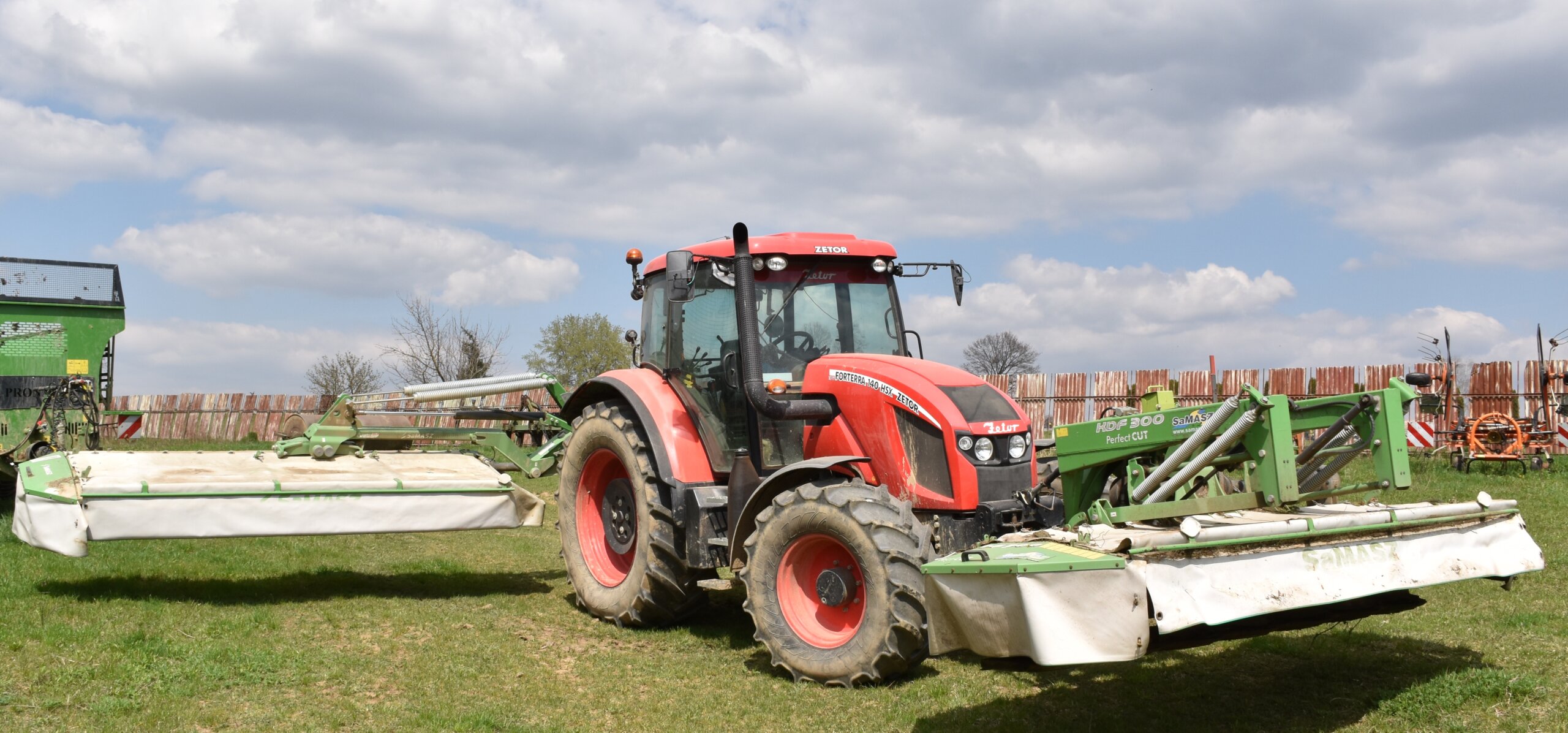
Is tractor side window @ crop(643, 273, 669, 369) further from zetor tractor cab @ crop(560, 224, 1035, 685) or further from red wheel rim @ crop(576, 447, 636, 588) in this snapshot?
red wheel rim @ crop(576, 447, 636, 588)

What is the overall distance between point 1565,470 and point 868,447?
12.7 m

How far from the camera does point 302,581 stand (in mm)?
8977

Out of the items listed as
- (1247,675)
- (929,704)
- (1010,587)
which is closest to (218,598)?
(929,704)

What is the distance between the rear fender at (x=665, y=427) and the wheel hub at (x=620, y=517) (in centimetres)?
55

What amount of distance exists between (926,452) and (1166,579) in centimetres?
200

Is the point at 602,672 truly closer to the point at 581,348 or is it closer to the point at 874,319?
the point at 874,319

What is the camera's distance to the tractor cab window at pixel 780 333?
23.3ft

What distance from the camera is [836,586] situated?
5.94 metres

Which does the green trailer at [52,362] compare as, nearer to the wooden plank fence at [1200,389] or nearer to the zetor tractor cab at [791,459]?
the wooden plank fence at [1200,389]

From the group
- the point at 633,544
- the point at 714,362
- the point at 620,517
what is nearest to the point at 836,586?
the point at 714,362

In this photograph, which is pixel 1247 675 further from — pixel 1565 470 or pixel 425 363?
pixel 425 363

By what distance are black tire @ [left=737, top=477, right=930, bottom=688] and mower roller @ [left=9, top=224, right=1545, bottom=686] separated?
0.01 m

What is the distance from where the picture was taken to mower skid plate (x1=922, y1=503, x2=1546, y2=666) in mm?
4312

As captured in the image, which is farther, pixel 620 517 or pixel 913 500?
pixel 620 517
